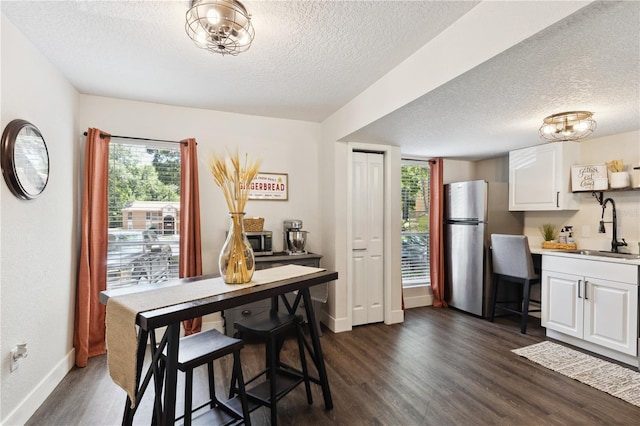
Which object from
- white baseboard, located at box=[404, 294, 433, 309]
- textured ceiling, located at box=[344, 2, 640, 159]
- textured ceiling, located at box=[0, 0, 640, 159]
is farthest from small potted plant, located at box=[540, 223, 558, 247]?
white baseboard, located at box=[404, 294, 433, 309]

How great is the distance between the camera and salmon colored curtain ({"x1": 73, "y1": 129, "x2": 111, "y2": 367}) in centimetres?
269

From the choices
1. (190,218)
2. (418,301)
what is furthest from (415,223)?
(190,218)

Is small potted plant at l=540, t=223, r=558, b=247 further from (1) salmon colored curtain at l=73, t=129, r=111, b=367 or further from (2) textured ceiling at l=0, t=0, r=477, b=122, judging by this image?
(1) salmon colored curtain at l=73, t=129, r=111, b=367

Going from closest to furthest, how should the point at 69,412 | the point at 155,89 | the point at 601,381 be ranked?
the point at 69,412, the point at 601,381, the point at 155,89

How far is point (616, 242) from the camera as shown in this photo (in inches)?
127

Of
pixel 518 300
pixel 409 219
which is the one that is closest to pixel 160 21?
pixel 409 219

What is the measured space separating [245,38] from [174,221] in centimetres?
212

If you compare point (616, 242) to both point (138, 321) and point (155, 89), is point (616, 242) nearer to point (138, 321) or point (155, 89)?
point (138, 321)

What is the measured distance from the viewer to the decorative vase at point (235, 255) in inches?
68.8

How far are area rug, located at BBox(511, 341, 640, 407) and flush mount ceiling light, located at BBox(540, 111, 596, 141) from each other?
6.68 feet

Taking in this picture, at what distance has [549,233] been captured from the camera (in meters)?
3.78

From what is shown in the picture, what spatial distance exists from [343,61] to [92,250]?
274 centimetres

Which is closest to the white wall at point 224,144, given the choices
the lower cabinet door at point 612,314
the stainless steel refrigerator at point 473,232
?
the stainless steel refrigerator at point 473,232

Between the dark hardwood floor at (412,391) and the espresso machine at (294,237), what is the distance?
100 cm
